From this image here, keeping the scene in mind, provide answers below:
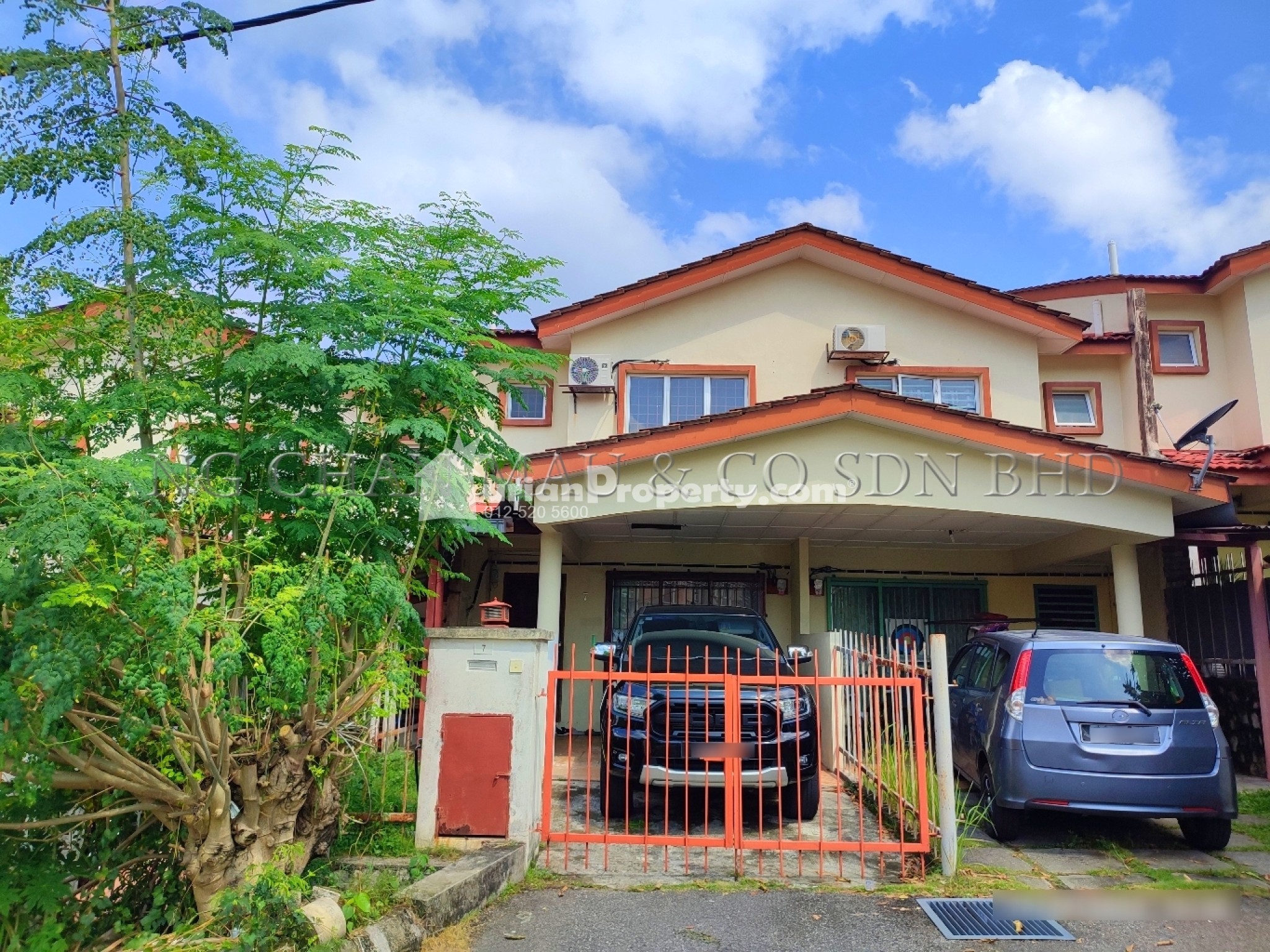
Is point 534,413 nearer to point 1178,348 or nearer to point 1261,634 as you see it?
point 1261,634

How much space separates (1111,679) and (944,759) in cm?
165

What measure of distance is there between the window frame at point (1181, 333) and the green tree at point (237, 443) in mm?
11584

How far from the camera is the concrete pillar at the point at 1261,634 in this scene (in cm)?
884

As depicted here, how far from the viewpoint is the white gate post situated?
214 inches

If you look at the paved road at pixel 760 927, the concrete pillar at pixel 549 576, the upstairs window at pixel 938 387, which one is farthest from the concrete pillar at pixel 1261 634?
the concrete pillar at pixel 549 576

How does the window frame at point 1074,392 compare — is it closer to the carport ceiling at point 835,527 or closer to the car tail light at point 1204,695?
the carport ceiling at point 835,527

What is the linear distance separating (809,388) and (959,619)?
3.74 meters

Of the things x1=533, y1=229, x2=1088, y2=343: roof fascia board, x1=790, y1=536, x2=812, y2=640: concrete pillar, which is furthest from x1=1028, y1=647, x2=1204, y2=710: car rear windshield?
x1=533, y1=229, x2=1088, y2=343: roof fascia board

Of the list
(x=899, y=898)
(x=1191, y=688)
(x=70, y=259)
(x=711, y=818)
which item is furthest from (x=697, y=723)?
(x=70, y=259)

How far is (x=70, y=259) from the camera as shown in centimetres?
493

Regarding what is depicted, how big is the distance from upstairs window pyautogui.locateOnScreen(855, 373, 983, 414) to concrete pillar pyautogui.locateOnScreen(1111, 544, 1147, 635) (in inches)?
117

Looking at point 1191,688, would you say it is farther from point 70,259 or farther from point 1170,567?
point 70,259

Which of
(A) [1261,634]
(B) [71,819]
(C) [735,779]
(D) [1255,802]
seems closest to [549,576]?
(C) [735,779]

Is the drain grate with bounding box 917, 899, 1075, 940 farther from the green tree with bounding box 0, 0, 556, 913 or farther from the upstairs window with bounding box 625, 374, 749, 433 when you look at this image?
the upstairs window with bounding box 625, 374, 749, 433
